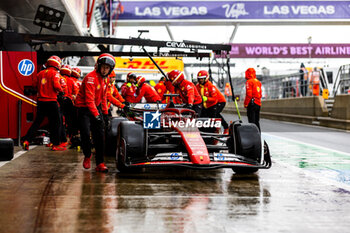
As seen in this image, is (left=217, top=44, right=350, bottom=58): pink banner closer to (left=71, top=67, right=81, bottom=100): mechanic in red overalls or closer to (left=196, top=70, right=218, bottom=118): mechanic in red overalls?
(left=196, top=70, right=218, bottom=118): mechanic in red overalls

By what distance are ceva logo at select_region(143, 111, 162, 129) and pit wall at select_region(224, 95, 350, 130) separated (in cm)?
1323

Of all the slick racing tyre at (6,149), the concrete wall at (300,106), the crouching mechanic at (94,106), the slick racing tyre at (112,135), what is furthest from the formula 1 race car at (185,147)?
the concrete wall at (300,106)

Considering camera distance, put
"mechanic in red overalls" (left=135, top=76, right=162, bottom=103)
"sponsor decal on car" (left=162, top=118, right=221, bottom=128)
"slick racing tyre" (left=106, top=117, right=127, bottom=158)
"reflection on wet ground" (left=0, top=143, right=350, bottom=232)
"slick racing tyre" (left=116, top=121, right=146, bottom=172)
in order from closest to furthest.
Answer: "reflection on wet ground" (left=0, top=143, right=350, bottom=232), "slick racing tyre" (left=116, top=121, right=146, bottom=172), "sponsor decal on car" (left=162, top=118, right=221, bottom=128), "slick racing tyre" (left=106, top=117, right=127, bottom=158), "mechanic in red overalls" (left=135, top=76, right=162, bottom=103)

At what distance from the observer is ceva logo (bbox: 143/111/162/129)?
732 centimetres

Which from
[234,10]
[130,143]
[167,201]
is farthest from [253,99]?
[234,10]

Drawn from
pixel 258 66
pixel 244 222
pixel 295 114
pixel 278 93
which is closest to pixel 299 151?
pixel 244 222

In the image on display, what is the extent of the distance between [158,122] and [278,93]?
78.3 feet

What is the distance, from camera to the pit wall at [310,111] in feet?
65.0

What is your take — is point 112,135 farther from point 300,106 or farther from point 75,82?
point 300,106

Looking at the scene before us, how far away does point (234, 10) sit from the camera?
3158 centimetres

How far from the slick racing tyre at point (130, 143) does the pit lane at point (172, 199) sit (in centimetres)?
29

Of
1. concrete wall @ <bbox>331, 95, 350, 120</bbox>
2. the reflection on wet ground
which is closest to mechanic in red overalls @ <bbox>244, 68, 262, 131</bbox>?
the reflection on wet ground

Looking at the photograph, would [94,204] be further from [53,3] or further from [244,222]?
[53,3]

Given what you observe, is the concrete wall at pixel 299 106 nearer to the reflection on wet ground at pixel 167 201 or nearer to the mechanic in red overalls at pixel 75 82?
the mechanic in red overalls at pixel 75 82
